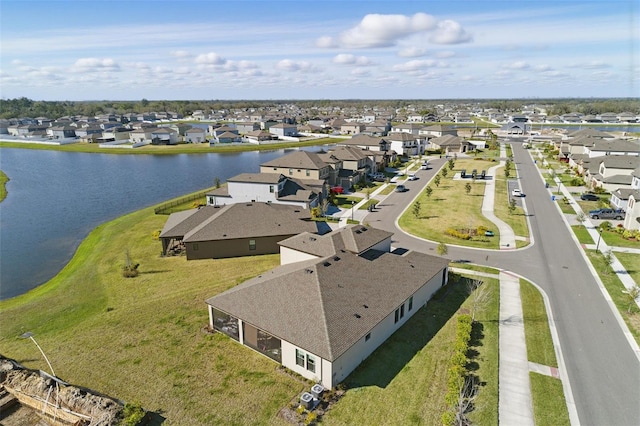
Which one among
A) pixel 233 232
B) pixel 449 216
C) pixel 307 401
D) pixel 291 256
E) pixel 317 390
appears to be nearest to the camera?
pixel 307 401

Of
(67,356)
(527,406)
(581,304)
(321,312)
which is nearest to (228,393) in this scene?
(321,312)

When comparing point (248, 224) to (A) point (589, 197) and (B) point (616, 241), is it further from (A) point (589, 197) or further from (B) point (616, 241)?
(A) point (589, 197)

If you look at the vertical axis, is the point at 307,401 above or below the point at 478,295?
below

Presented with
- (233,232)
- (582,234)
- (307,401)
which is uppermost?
(233,232)

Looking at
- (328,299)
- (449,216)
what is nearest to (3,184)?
(449,216)

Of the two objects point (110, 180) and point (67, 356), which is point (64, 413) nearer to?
point (67, 356)
